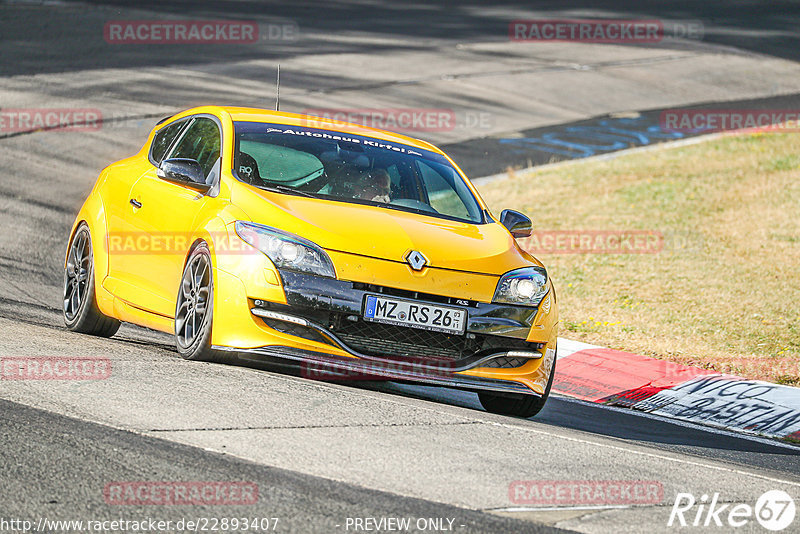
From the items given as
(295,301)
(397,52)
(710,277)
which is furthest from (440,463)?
(397,52)

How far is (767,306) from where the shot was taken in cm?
1216

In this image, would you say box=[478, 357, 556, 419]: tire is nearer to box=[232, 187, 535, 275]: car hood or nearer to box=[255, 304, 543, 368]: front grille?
box=[255, 304, 543, 368]: front grille

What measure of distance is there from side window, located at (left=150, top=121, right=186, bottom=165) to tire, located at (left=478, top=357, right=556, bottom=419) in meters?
2.93

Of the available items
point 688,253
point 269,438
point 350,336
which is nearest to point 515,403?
point 350,336

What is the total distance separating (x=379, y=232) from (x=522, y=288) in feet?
3.09

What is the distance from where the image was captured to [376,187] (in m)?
8.05

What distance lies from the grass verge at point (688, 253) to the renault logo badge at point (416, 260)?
12.9 ft

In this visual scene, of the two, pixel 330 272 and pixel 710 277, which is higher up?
pixel 330 272

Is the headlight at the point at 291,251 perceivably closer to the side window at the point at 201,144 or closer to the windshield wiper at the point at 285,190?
the windshield wiper at the point at 285,190

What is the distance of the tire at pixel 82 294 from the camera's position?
8625mm

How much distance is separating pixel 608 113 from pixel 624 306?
1409 cm

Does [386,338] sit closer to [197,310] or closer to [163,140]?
[197,310]

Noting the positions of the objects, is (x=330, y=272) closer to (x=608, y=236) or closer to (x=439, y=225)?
(x=439, y=225)

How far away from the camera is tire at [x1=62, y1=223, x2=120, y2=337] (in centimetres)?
862
